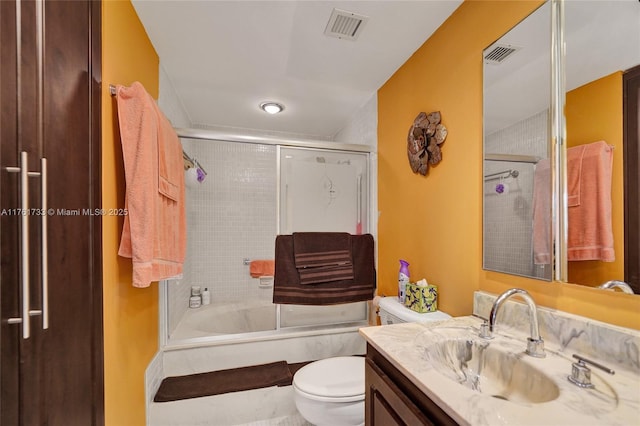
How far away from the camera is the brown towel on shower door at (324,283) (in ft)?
6.12

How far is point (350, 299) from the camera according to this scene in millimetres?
1960

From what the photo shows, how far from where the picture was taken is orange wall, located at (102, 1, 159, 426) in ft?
3.59

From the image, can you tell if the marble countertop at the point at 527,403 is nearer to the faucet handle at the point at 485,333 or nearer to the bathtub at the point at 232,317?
the faucet handle at the point at 485,333

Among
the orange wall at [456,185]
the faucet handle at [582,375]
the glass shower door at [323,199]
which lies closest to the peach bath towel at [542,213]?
the orange wall at [456,185]

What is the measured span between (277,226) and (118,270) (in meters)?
1.03

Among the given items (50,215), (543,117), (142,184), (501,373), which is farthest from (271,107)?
(501,373)

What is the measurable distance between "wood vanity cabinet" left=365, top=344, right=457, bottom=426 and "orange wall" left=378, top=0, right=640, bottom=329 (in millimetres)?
607

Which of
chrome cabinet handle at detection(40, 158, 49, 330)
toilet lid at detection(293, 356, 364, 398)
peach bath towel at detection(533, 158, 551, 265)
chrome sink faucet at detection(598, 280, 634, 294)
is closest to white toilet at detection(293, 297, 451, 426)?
toilet lid at detection(293, 356, 364, 398)

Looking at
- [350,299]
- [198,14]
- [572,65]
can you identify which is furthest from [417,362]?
[198,14]

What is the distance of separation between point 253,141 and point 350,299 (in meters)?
1.38

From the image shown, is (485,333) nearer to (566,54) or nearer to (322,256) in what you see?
(566,54)

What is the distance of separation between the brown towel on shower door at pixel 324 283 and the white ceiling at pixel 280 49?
4.00ft

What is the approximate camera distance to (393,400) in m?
0.77

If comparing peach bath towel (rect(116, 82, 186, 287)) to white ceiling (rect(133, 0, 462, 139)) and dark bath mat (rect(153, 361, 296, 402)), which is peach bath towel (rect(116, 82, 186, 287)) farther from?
dark bath mat (rect(153, 361, 296, 402))
